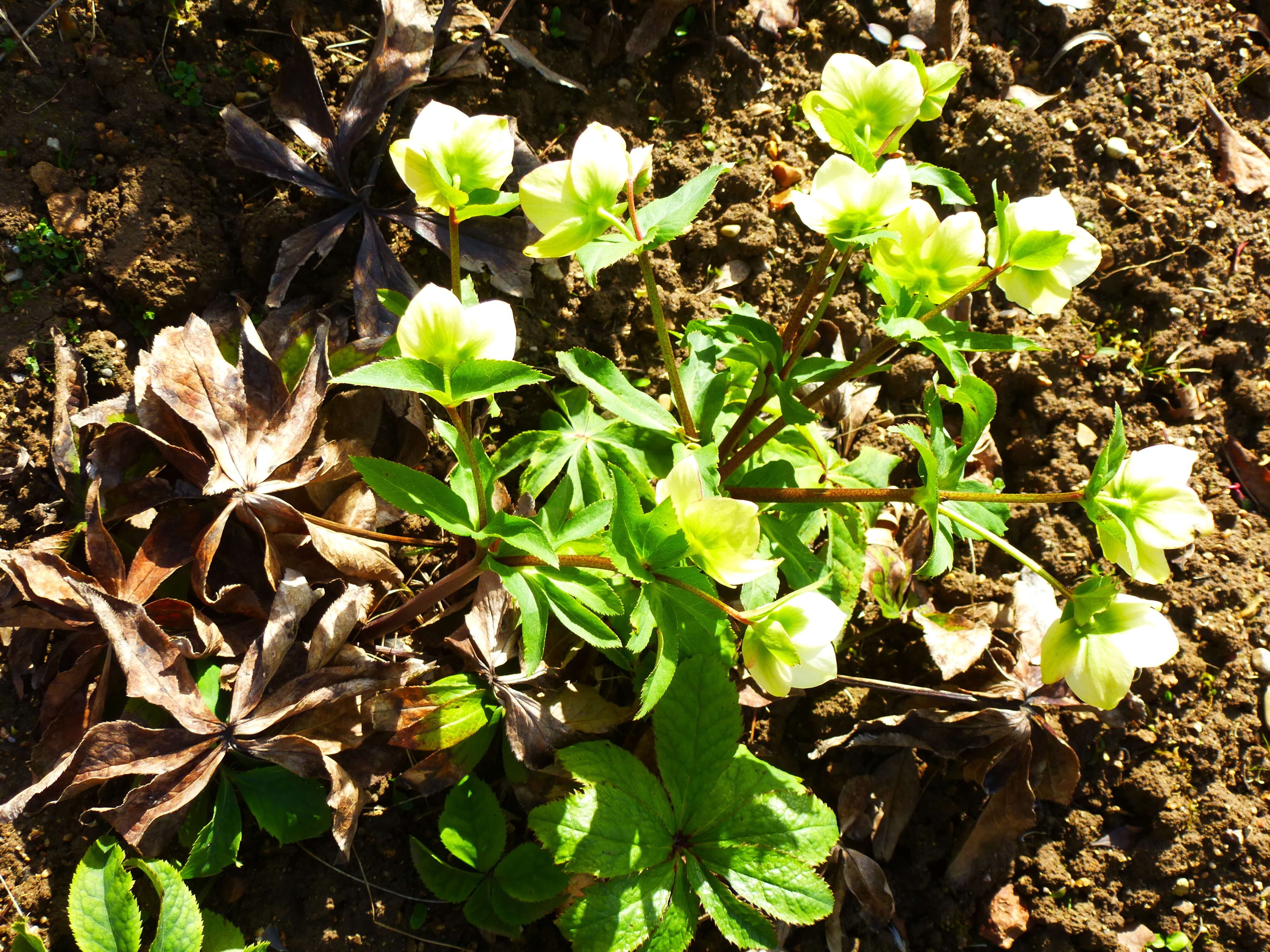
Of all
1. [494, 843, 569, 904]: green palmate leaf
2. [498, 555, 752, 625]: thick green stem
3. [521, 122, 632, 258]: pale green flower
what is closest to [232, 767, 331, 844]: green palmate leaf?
[494, 843, 569, 904]: green palmate leaf

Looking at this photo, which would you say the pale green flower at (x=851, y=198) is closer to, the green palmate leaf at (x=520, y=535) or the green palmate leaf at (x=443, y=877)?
the green palmate leaf at (x=520, y=535)

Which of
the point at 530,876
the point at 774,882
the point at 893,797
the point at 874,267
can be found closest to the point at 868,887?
the point at 893,797

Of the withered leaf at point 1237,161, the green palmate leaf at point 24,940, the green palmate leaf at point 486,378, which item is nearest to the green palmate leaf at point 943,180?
the green palmate leaf at point 486,378

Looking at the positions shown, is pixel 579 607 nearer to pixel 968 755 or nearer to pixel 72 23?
pixel 968 755

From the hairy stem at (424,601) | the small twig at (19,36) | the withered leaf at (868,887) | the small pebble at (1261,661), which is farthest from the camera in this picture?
the small pebble at (1261,661)

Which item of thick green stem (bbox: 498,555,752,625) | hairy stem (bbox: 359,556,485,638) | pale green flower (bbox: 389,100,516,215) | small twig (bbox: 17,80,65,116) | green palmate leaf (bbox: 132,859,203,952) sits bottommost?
green palmate leaf (bbox: 132,859,203,952)

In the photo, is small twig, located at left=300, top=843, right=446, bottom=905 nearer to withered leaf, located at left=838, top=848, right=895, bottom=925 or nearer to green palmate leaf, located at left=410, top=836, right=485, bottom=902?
green palmate leaf, located at left=410, top=836, right=485, bottom=902
